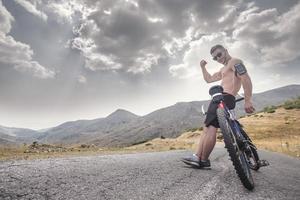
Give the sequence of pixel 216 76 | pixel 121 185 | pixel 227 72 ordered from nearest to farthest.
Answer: pixel 121 185, pixel 227 72, pixel 216 76

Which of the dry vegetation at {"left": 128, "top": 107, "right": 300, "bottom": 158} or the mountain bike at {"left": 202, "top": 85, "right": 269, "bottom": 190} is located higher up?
the dry vegetation at {"left": 128, "top": 107, "right": 300, "bottom": 158}

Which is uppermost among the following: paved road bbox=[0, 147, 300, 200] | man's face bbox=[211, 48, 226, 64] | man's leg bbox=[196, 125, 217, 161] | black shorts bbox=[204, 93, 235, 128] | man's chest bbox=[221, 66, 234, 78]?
man's face bbox=[211, 48, 226, 64]

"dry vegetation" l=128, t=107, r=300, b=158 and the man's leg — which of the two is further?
"dry vegetation" l=128, t=107, r=300, b=158

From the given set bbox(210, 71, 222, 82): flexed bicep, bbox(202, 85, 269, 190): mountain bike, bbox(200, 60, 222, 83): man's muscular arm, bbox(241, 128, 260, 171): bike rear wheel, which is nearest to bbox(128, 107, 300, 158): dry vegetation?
bbox(200, 60, 222, 83): man's muscular arm

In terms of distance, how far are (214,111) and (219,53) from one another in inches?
56.7

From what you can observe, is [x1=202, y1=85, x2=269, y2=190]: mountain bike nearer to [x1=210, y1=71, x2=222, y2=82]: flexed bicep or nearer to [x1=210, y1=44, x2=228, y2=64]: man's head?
[x1=210, y1=44, x2=228, y2=64]: man's head

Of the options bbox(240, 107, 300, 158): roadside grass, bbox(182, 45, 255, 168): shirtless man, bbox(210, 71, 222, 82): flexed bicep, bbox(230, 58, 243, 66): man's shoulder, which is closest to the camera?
bbox(182, 45, 255, 168): shirtless man

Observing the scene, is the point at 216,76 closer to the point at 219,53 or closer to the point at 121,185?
the point at 219,53

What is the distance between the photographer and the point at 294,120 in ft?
140

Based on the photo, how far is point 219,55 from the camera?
5785 millimetres

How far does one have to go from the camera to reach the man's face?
5770mm

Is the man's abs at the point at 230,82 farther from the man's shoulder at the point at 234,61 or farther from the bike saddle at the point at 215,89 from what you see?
the bike saddle at the point at 215,89

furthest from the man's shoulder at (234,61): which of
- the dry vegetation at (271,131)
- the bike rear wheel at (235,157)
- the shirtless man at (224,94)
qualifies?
the dry vegetation at (271,131)

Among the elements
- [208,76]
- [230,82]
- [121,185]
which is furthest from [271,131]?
[121,185]
